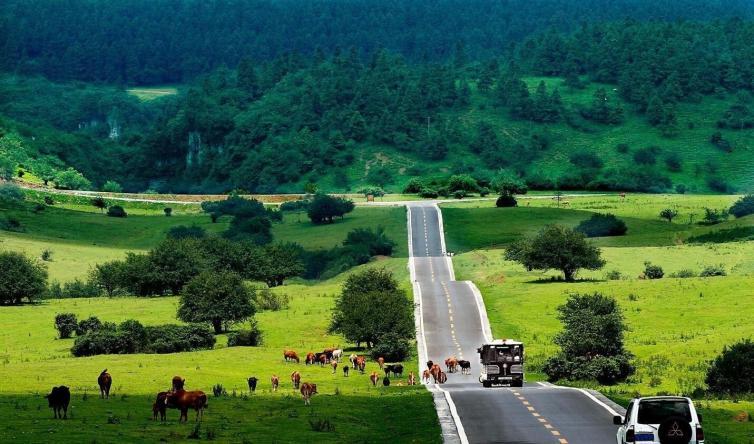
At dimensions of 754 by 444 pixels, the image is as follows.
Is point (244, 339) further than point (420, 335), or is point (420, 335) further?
point (420, 335)

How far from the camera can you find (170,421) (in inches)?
1935

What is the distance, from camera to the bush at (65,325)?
94312 mm

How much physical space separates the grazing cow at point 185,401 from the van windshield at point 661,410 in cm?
1921

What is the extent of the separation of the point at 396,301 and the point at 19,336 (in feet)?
82.9

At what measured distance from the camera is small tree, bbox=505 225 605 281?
114 metres

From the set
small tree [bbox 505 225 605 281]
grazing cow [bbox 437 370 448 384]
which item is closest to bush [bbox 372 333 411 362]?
grazing cow [bbox 437 370 448 384]

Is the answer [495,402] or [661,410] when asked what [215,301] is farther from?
[661,410]

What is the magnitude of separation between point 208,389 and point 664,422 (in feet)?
114

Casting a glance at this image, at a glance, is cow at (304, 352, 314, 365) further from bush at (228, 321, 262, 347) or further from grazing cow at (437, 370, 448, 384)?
grazing cow at (437, 370, 448, 384)

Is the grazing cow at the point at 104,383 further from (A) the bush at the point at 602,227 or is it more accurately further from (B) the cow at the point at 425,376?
(A) the bush at the point at 602,227

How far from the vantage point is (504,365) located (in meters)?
64.1

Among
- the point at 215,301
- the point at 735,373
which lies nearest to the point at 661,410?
the point at 735,373

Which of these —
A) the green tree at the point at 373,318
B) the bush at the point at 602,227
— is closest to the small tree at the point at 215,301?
the green tree at the point at 373,318

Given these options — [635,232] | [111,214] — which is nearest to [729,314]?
[635,232]
